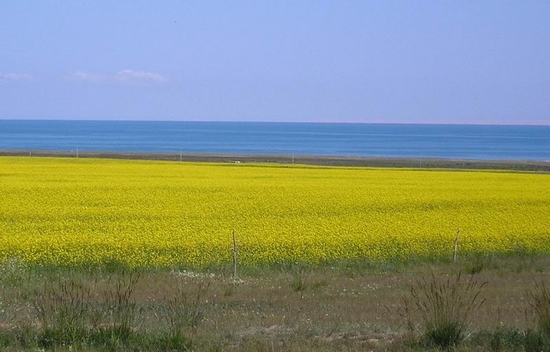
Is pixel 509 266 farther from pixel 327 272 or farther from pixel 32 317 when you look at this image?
pixel 32 317

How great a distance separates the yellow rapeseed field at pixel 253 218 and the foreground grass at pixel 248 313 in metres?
2.75

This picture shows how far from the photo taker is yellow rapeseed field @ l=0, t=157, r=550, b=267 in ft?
59.6

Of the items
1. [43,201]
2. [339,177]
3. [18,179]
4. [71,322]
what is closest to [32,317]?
[71,322]

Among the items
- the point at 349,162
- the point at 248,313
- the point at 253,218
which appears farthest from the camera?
the point at 349,162

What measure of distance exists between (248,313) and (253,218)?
12.9 meters

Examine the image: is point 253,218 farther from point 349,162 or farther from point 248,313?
point 349,162

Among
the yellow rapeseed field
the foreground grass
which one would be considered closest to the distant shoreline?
the yellow rapeseed field

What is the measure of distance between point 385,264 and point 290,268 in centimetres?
235

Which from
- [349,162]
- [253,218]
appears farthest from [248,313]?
[349,162]

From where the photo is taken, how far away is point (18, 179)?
1254 inches

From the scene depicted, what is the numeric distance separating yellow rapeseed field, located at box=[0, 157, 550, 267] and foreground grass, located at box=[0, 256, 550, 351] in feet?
9.02

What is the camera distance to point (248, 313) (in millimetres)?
9836

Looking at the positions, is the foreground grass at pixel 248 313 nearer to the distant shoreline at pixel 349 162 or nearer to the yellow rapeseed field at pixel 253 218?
the yellow rapeseed field at pixel 253 218

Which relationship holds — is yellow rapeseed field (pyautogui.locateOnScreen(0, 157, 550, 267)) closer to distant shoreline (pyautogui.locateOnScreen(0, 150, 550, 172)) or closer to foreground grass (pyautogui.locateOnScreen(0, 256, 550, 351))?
foreground grass (pyautogui.locateOnScreen(0, 256, 550, 351))
